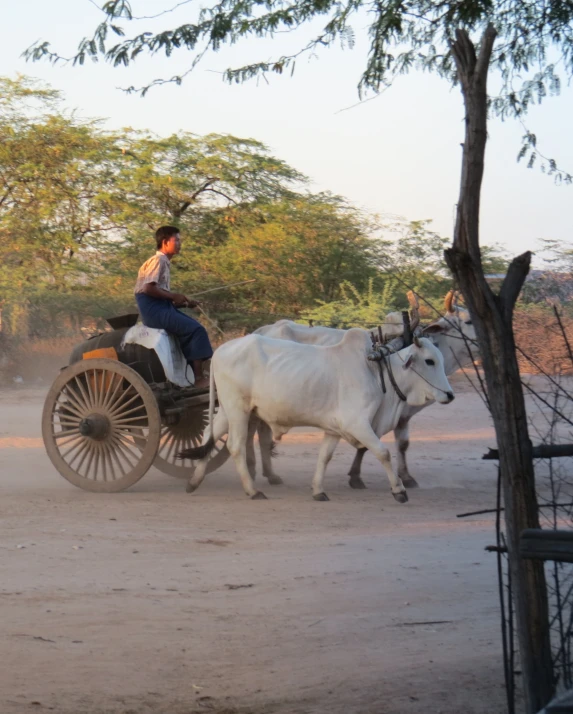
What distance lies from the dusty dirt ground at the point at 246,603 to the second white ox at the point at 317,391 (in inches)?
18.8

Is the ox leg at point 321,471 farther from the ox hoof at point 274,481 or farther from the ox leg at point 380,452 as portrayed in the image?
the ox hoof at point 274,481

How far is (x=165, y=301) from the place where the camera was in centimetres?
896

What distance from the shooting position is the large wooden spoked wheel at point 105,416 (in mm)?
8641

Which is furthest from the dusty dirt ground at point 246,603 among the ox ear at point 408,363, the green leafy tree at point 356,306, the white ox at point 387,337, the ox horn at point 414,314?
the green leafy tree at point 356,306

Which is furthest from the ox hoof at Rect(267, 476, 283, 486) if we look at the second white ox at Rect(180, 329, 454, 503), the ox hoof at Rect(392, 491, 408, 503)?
the ox hoof at Rect(392, 491, 408, 503)

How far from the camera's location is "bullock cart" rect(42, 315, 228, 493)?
28.6ft

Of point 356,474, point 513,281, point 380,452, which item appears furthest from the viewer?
point 356,474

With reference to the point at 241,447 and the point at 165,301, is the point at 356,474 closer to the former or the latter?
the point at 241,447

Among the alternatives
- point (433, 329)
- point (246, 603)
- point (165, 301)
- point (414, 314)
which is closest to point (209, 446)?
point (165, 301)

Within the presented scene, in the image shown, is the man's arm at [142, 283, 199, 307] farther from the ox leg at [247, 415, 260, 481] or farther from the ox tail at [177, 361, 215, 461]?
the ox leg at [247, 415, 260, 481]

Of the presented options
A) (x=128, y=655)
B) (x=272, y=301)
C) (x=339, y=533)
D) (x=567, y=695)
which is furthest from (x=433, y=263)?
(x=567, y=695)

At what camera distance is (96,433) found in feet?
28.9

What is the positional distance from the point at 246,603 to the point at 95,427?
3.83m

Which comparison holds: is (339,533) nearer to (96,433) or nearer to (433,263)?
(96,433)
